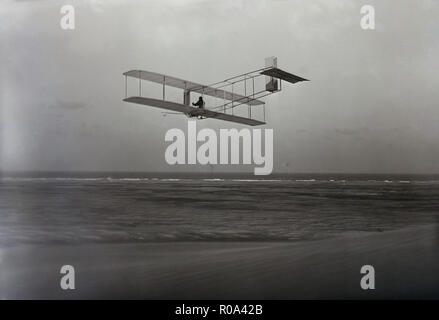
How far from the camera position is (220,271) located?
3.43 metres

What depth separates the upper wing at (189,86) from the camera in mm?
3710

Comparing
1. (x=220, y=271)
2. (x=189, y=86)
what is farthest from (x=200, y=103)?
(x=220, y=271)

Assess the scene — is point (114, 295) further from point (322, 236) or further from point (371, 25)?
point (371, 25)

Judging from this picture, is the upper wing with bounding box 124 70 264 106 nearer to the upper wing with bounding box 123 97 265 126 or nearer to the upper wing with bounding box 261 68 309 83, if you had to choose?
the upper wing with bounding box 123 97 265 126

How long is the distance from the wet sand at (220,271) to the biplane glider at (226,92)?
1584mm

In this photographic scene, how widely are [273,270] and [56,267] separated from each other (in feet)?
6.96

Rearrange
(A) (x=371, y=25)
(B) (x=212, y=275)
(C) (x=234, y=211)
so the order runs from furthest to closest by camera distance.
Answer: (C) (x=234, y=211)
(A) (x=371, y=25)
(B) (x=212, y=275)

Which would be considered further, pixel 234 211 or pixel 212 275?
pixel 234 211

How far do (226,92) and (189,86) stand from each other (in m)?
0.51

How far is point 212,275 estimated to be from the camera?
11.0 feet

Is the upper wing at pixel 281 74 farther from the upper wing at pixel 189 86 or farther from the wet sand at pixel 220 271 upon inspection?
the wet sand at pixel 220 271
